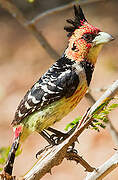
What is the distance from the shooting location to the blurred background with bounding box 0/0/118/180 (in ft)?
15.2

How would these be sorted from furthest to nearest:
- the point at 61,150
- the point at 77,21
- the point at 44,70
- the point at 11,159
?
1. the point at 44,70
2. the point at 77,21
3. the point at 11,159
4. the point at 61,150

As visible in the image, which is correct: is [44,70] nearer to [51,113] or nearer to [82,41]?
[82,41]

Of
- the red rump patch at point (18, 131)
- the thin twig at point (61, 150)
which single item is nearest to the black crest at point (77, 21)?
the red rump patch at point (18, 131)

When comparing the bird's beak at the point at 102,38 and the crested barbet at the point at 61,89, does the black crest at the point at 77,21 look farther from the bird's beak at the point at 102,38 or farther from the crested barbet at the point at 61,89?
the bird's beak at the point at 102,38

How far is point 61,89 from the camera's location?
2248 millimetres

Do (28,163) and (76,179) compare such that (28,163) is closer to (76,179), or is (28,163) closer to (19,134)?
(76,179)

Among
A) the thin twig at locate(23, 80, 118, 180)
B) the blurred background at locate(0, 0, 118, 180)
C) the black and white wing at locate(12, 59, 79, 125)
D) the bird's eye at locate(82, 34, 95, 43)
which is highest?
the blurred background at locate(0, 0, 118, 180)

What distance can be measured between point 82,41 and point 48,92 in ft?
1.28

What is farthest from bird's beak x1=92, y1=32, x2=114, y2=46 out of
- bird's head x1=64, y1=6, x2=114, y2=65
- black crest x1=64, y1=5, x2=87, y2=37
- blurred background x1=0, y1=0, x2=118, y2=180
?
blurred background x1=0, y1=0, x2=118, y2=180

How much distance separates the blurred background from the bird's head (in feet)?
4.81

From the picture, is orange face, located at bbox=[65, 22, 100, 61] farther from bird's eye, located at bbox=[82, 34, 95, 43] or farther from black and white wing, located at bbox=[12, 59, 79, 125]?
black and white wing, located at bbox=[12, 59, 79, 125]

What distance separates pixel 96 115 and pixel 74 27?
88 cm

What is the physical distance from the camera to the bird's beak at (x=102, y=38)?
2196 millimetres

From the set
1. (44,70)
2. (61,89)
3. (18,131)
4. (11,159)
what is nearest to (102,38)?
(61,89)
